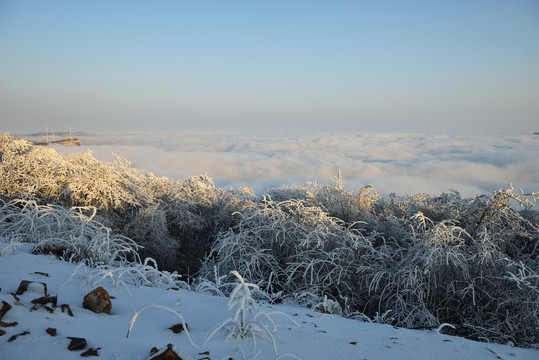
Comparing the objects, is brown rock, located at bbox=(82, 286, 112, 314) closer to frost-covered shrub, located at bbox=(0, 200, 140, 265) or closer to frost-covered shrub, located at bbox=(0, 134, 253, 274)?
frost-covered shrub, located at bbox=(0, 200, 140, 265)

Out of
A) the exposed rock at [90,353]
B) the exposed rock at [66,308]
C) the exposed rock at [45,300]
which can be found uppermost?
the exposed rock at [45,300]

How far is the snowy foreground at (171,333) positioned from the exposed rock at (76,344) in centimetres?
2

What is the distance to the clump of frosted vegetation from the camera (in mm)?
3369

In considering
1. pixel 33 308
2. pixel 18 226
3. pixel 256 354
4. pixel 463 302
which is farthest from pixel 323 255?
pixel 18 226

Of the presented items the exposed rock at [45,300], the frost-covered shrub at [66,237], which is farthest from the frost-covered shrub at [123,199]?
the exposed rock at [45,300]

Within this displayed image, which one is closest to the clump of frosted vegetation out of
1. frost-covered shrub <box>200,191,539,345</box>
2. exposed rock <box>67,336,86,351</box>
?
frost-covered shrub <box>200,191,539,345</box>

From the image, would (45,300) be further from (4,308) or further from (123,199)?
(123,199)

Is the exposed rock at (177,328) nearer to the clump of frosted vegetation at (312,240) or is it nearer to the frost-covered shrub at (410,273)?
the clump of frosted vegetation at (312,240)

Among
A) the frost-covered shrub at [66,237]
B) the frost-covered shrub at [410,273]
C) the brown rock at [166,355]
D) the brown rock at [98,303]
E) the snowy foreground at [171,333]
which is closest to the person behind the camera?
the brown rock at [166,355]

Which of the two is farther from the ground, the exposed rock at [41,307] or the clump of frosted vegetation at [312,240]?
the exposed rock at [41,307]

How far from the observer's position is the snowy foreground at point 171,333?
154 centimetres

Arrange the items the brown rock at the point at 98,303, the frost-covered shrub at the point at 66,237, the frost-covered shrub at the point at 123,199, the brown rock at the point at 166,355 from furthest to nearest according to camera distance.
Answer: the frost-covered shrub at the point at 123,199 → the frost-covered shrub at the point at 66,237 → the brown rock at the point at 98,303 → the brown rock at the point at 166,355

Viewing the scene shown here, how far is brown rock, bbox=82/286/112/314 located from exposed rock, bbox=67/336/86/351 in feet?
1.04

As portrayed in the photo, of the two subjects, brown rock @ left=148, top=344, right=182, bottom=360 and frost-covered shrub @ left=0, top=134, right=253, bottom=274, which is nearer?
brown rock @ left=148, top=344, right=182, bottom=360
